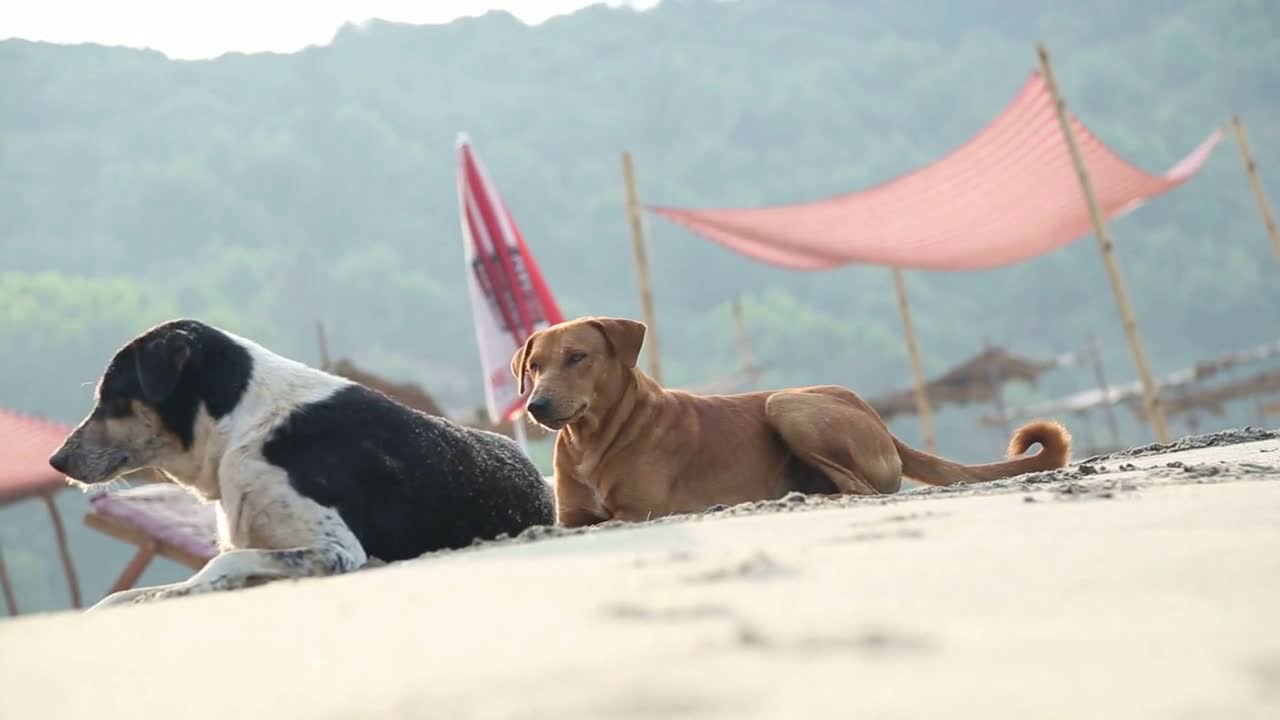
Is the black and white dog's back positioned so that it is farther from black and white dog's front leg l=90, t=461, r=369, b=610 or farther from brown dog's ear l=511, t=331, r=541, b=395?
brown dog's ear l=511, t=331, r=541, b=395

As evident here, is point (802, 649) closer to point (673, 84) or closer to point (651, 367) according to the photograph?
point (651, 367)

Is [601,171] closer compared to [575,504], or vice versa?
[575,504]

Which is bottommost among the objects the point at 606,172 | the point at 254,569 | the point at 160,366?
the point at 254,569

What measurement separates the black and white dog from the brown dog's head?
0.41 m

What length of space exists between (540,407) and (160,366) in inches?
48.8

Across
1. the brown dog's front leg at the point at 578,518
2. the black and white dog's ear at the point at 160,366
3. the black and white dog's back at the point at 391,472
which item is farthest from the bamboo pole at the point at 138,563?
the black and white dog's back at the point at 391,472

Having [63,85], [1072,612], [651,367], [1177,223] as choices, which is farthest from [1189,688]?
[63,85]

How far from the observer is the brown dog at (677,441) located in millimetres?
4102

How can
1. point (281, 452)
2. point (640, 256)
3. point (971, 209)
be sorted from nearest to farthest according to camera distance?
point (281, 452) → point (640, 256) → point (971, 209)

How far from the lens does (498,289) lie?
9.54 m

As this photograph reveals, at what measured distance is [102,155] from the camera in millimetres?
76500

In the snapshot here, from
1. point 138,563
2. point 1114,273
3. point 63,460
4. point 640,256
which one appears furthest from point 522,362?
point 1114,273

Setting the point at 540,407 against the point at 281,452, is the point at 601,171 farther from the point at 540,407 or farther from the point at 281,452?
the point at 281,452

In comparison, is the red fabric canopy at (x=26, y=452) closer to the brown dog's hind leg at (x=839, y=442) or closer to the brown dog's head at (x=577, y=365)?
the brown dog's head at (x=577, y=365)
